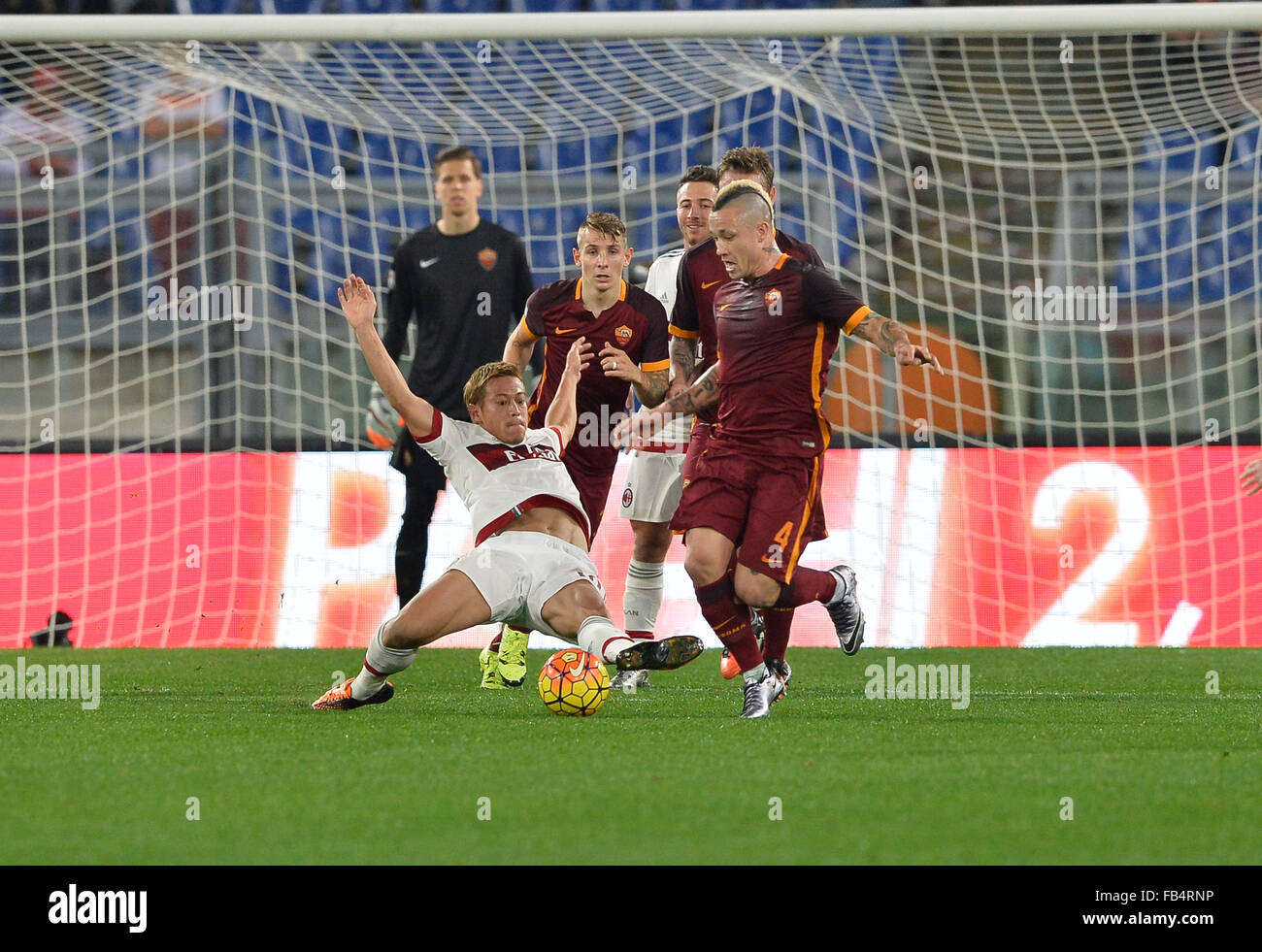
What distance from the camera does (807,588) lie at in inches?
219

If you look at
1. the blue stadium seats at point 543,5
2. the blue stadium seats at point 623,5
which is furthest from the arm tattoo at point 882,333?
the blue stadium seats at point 543,5

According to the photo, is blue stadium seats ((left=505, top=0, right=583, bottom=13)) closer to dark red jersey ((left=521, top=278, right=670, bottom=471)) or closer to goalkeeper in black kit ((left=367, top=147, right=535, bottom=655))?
goalkeeper in black kit ((left=367, top=147, right=535, bottom=655))

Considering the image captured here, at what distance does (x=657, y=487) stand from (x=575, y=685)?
1444 mm

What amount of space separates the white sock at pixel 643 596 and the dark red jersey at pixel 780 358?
1.27 metres

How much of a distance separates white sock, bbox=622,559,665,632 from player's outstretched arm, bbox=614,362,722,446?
946 millimetres

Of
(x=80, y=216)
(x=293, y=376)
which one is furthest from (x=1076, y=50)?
(x=80, y=216)

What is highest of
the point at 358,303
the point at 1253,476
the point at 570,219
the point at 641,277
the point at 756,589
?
the point at 570,219

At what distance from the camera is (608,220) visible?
6316 mm

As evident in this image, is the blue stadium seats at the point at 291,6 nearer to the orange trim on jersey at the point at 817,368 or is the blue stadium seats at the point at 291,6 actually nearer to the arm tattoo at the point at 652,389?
the arm tattoo at the point at 652,389

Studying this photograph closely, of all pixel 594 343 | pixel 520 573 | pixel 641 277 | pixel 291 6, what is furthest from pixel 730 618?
pixel 291 6

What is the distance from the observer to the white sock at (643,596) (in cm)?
667

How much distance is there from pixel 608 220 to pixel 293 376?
12.9 feet

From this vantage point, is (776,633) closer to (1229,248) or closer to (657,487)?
(657,487)
